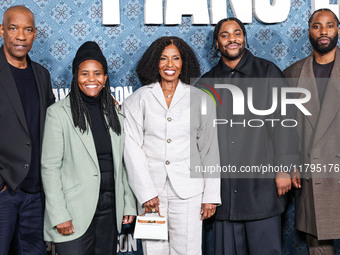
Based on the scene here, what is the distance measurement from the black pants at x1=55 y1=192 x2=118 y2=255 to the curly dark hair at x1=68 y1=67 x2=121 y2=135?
442 millimetres

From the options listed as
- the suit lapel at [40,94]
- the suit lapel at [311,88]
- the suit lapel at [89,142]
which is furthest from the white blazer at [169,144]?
the suit lapel at [311,88]

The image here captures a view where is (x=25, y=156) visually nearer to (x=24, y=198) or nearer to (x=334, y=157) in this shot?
(x=24, y=198)

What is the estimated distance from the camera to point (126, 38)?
135 inches

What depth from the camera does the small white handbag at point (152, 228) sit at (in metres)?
2.62

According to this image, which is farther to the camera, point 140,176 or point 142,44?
point 142,44

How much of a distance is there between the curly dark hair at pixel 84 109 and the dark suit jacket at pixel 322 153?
1419 mm

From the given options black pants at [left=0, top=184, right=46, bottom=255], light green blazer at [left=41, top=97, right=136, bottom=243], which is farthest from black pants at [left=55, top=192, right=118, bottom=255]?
black pants at [left=0, top=184, right=46, bottom=255]

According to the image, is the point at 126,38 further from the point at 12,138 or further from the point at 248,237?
the point at 248,237

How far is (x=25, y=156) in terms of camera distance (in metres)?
2.52

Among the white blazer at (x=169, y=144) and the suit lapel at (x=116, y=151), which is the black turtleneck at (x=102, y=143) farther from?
the white blazer at (x=169, y=144)

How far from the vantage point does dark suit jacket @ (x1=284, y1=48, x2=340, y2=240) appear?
2.92 m

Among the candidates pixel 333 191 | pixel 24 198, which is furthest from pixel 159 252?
pixel 333 191

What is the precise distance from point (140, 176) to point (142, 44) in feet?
4.38

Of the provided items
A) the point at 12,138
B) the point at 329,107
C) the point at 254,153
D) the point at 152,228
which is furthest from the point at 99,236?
the point at 329,107
